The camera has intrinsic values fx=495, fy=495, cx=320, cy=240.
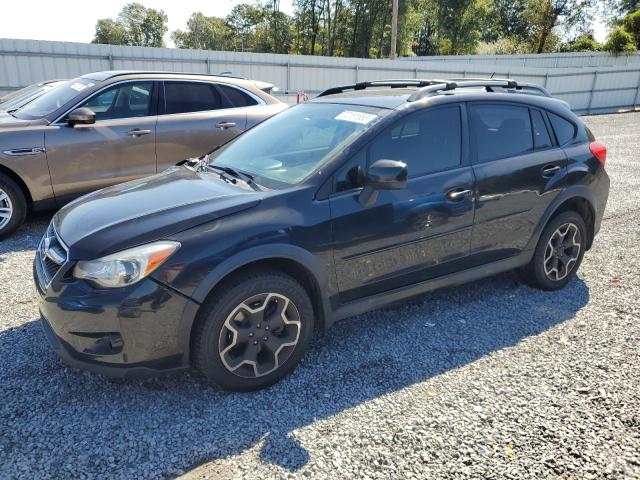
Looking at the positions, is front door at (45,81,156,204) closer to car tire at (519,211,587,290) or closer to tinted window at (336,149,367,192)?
tinted window at (336,149,367,192)

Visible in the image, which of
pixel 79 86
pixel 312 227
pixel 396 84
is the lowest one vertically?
pixel 312 227

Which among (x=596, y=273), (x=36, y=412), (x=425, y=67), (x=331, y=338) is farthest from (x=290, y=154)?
(x=425, y=67)

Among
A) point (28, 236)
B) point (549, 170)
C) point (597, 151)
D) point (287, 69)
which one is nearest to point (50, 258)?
point (28, 236)

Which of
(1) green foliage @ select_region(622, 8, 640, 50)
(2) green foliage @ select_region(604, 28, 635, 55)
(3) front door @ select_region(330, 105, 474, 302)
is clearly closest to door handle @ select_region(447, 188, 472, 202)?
(3) front door @ select_region(330, 105, 474, 302)

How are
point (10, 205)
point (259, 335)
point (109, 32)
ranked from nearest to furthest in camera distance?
1. point (259, 335)
2. point (10, 205)
3. point (109, 32)

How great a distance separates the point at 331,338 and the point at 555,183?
220cm

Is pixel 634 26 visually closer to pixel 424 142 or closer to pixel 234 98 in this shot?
pixel 234 98

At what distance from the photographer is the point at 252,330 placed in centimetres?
282

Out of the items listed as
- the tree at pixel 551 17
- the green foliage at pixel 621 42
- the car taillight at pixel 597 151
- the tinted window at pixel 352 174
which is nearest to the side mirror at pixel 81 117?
the tinted window at pixel 352 174

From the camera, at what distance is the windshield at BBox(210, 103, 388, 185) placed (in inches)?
127

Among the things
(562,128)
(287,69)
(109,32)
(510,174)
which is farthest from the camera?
(109,32)

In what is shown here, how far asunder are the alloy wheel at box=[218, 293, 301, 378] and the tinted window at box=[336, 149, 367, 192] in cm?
78

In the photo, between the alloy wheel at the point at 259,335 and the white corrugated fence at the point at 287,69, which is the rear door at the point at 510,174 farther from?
the white corrugated fence at the point at 287,69

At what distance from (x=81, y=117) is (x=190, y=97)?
1.46 m
